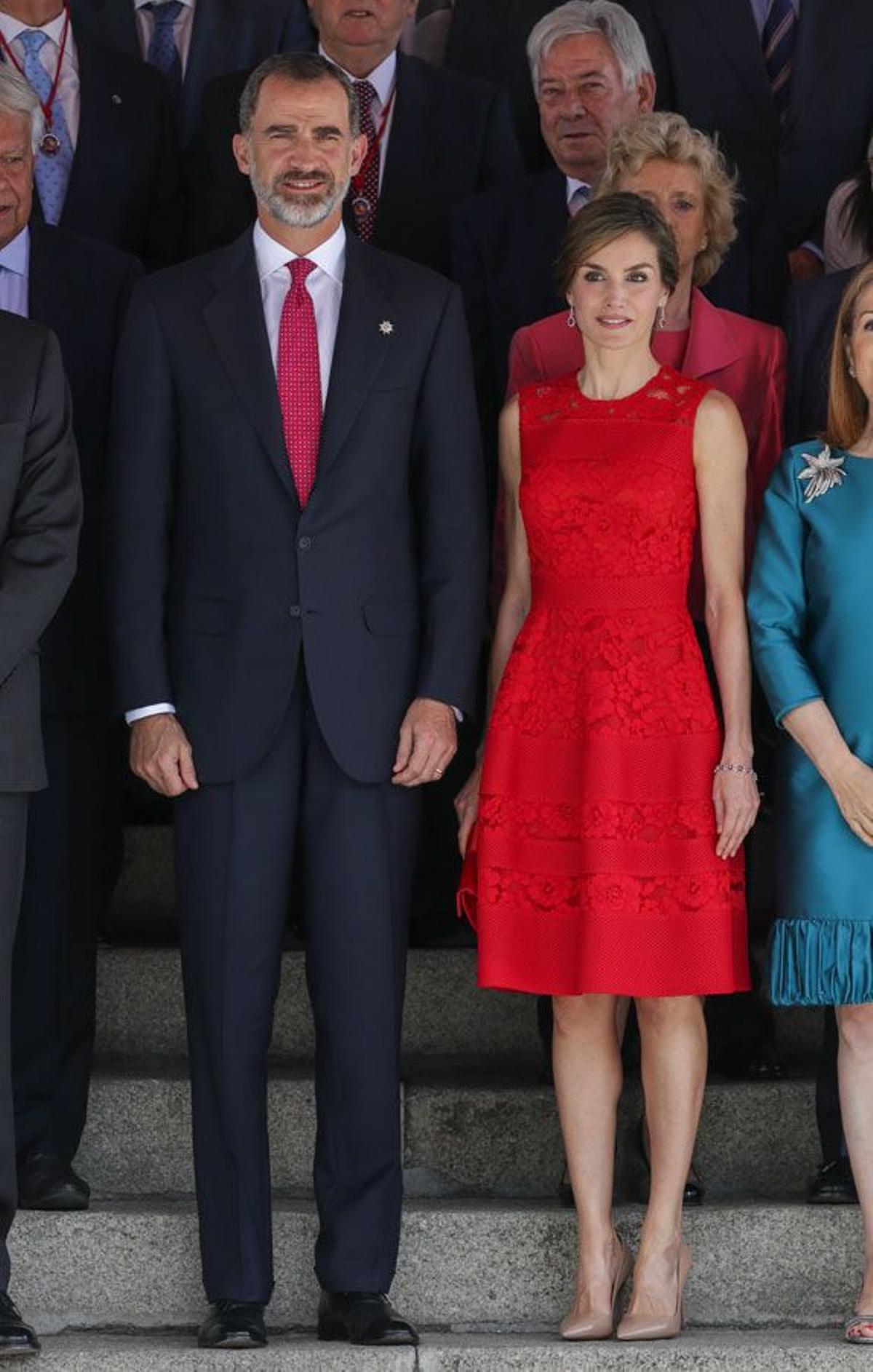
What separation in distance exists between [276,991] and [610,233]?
4.35 ft

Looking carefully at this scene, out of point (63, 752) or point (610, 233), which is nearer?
point (610, 233)

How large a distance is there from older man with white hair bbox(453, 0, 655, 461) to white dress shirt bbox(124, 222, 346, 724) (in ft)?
2.93

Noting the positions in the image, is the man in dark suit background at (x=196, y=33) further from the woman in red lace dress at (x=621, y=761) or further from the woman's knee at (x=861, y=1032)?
the woman's knee at (x=861, y=1032)

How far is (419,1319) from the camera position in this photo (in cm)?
434

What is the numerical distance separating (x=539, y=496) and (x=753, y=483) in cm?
51

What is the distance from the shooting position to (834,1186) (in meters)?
4.47

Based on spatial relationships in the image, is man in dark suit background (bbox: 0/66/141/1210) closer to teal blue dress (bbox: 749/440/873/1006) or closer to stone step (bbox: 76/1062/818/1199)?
stone step (bbox: 76/1062/818/1199)

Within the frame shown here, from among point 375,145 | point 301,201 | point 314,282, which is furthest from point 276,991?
point 375,145

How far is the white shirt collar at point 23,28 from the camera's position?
5.45 meters

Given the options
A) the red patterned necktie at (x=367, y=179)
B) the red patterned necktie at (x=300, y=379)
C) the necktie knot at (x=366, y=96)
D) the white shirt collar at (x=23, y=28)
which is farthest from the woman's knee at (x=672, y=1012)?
the white shirt collar at (x=23, y=28)

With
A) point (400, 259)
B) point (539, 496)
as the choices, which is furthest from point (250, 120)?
point (539, 496)

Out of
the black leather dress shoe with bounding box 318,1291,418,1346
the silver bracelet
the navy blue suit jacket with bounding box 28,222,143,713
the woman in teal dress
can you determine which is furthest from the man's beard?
the black leather dress shoe with bounding box 318,1291,418,1346

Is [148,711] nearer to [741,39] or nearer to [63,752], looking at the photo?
[63,752]

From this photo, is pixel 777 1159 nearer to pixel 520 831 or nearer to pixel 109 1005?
pixel 520 831
